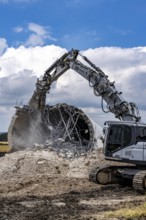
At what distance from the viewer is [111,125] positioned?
54.2 ft

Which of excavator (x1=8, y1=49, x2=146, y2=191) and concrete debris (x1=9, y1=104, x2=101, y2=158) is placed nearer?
excavator (x1=8, y1=49, x2=146, y2=191)

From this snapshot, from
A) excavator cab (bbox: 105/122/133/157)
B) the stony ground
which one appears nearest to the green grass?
the stony ground

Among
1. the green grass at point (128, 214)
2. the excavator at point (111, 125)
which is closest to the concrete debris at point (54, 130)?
the excavator at point (111, 125)

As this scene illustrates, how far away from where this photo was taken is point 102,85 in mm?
20547

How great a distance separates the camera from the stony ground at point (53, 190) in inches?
431

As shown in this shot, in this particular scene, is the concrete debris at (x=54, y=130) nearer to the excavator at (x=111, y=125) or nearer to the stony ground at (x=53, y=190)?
the excavator at (x=111, y=125)

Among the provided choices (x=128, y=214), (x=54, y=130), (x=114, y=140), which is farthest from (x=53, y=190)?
(x=54, y=130)

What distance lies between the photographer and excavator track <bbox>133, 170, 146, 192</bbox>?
1468 centimetres

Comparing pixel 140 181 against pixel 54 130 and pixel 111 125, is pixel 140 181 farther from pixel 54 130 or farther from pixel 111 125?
pixel 54 130

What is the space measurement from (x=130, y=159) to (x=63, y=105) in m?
8.12

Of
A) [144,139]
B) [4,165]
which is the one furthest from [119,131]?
[4,165]

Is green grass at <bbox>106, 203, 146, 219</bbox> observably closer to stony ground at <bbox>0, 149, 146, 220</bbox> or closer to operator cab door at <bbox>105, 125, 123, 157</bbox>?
stony ground at <bbox>0, 149, 146, 220</bbox>

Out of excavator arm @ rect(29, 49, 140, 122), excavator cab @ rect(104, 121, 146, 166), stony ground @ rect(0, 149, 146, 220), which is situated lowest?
stony ground @ rect(0, 149, 146, 220)

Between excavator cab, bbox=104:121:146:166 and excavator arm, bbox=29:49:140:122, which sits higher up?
excavator arm, bbox=29:49:140:122
